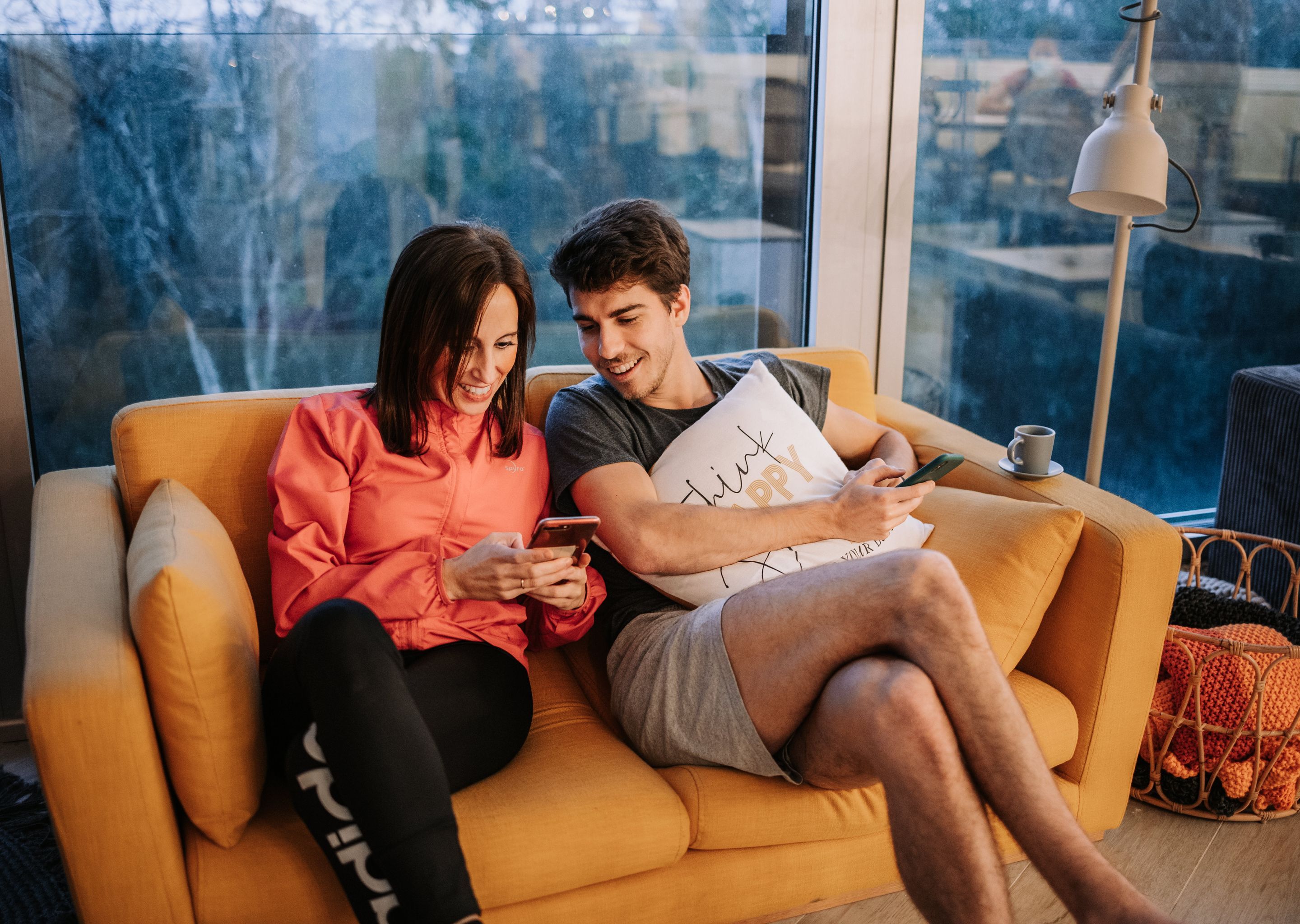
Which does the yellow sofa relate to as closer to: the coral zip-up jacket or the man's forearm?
the coral zip-up jacket

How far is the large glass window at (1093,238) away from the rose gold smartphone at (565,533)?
1649mm

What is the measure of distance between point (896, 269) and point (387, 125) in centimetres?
128

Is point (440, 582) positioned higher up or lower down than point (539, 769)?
higher up

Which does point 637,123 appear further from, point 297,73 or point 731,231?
point 297,73

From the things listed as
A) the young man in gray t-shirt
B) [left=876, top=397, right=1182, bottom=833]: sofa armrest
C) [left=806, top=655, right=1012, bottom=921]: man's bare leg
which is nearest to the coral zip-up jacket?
the young man in gray t-shirt

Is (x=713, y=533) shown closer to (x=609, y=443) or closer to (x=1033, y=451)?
(x=609, y=443)

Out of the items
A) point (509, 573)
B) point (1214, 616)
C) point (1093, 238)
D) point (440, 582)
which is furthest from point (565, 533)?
point (1093, 238)

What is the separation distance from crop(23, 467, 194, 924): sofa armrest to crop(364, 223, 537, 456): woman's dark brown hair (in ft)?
1.56

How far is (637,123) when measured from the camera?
2.31 metres

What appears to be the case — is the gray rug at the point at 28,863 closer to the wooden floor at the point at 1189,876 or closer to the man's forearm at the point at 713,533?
the man's forearm at the point at 713,533

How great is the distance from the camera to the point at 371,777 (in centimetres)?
115

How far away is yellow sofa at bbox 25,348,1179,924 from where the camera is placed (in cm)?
119

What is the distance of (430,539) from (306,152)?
996 mm

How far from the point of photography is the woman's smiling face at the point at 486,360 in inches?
59.9
